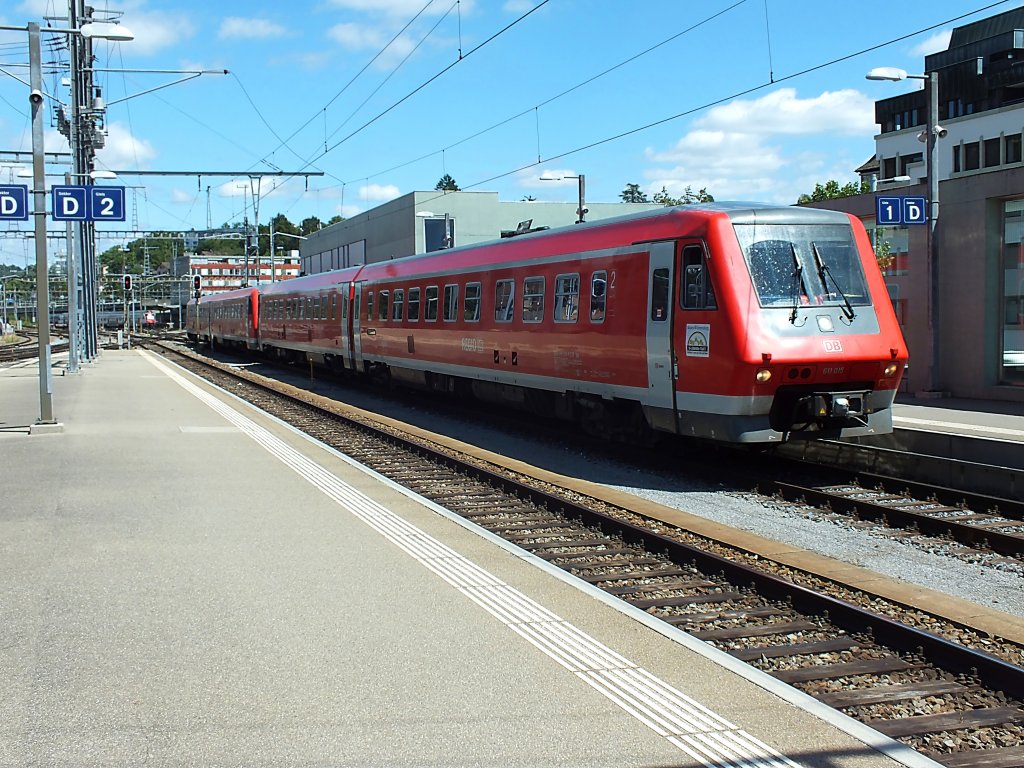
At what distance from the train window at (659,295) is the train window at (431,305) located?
28.2 feet

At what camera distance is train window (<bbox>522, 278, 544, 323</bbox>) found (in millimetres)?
15615

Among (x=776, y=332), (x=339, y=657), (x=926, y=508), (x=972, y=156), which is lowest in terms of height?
(x=926, y=508)

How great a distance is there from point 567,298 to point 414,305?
7.50 metres

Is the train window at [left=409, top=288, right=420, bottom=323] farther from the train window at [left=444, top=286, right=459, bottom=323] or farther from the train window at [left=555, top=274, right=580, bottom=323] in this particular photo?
the train window at [left=555, top=274, right=580, bottom=323]

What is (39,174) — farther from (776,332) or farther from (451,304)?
(776,332)

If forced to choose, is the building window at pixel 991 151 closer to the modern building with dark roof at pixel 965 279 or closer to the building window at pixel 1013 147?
the building window at pixel 1013 147

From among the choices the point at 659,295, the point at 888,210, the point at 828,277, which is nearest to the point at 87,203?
the point at 659,295

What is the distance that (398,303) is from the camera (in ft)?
74.8

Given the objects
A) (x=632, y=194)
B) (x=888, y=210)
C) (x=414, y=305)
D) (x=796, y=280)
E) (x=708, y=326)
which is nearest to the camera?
(x=708, y=326)

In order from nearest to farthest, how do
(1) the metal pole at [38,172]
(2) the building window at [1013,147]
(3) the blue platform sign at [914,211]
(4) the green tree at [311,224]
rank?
(1) the metal pole at [38,172], (3) the blue platform sign at [914,211], (2) the building window at [1013,147], (4) the green tree at [311,224]

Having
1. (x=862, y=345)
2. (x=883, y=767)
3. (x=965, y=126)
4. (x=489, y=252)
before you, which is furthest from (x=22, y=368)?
(x=965, y=126)

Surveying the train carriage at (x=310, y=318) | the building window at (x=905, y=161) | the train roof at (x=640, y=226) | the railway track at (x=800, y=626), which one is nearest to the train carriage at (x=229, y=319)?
the train carriage at (x=310, y=318)

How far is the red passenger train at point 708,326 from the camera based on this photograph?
11.2 m

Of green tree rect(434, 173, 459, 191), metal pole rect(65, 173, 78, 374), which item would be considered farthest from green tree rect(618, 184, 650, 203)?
metal pole rect(65, 173, 78, 374)
